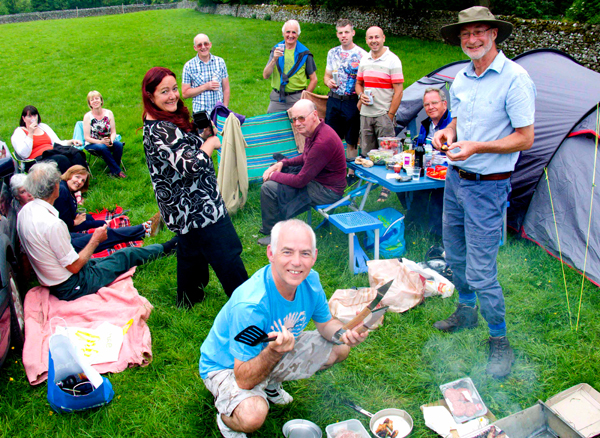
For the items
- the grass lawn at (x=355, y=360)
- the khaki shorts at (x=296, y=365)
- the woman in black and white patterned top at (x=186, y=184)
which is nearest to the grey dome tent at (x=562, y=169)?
the grass lawn at (x=355, y=360)

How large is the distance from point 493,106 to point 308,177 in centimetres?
224

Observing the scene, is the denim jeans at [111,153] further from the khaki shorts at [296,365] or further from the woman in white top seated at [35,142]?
the khaki shorts at [296,365]

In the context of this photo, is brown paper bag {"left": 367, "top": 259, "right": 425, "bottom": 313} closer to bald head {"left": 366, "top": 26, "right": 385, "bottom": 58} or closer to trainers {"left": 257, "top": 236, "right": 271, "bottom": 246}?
trainers {"left": 257, "top": 236, "right": 271, "bottom": 246}

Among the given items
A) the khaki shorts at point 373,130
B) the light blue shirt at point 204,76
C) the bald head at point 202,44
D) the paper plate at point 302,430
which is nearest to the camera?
the paper plate at point 302,430

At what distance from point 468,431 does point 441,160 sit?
2812mm

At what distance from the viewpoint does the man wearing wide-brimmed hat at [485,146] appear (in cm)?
275

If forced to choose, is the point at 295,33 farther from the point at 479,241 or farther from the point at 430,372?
the point at 430,372

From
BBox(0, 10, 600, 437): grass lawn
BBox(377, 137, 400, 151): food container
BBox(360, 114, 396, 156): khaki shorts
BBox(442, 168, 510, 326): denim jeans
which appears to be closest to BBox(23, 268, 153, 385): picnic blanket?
BBox(0, 10, 600, 437): grass lawn

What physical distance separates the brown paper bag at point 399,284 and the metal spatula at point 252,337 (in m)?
1.83

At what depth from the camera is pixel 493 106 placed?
2.82m

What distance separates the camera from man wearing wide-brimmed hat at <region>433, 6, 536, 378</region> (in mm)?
2752

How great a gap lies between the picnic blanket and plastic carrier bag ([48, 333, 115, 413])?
395mm

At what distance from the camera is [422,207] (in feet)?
17.0

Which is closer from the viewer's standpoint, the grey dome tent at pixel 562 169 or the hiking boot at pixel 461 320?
the hiking boot at pixel 461 320
